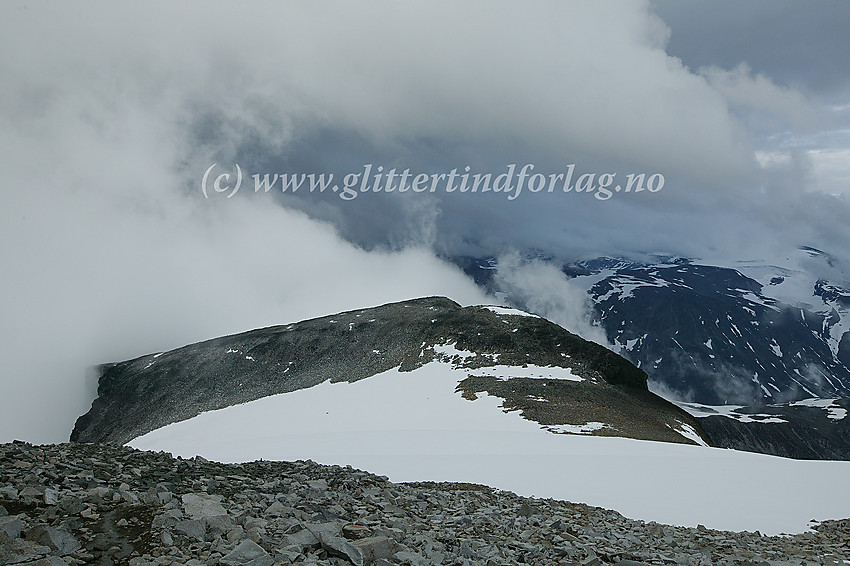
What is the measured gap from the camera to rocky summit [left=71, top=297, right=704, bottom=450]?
46844 mm

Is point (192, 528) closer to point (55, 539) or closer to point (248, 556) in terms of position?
point (248, 556)

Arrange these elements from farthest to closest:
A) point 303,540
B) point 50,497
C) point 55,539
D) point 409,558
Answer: point 50,497
point 303,540
point 409,558
point 55,539

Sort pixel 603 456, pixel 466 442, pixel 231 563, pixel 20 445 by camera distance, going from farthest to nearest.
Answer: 1. pixel 466 442
2. pixel 603 456
3. pixel 20 445
4. pixel 231 563

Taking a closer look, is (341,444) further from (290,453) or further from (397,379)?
(397,379)

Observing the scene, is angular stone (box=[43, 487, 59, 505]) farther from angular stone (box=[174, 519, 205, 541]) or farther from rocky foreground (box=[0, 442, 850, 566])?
angular stone (box=[174, 519, 205, 541])

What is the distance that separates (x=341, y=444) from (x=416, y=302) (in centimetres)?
7096

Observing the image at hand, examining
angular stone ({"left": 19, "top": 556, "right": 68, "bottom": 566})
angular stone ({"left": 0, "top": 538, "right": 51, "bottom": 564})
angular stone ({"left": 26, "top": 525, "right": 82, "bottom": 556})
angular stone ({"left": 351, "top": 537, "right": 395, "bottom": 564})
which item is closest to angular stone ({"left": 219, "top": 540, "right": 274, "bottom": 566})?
angular stone ({"left": 351, "top": 537, "right": 395, "bottom": 564})

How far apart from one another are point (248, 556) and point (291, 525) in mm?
1936

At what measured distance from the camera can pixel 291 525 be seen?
31.9 ft

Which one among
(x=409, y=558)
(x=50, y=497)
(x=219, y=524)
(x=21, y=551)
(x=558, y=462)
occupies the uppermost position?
(x=558, y=462)

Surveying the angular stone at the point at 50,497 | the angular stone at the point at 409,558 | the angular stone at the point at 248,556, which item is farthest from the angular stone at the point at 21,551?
the angular stone at the point at 409,558

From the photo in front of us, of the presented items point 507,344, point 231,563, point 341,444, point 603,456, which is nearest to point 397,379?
point 507,344

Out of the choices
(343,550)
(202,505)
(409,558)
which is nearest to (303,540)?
(343,550)

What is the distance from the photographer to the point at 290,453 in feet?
106
